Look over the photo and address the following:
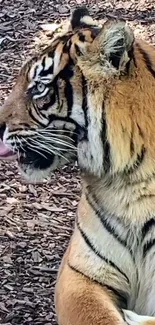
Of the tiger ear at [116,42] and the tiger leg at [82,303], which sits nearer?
the tiger ear at [116,42]

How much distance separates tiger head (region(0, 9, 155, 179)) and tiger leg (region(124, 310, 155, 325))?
52 cm

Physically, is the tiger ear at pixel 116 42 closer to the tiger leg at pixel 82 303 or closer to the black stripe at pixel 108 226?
the black stripe at pixel 108 226

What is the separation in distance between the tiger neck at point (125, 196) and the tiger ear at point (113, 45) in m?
0.42

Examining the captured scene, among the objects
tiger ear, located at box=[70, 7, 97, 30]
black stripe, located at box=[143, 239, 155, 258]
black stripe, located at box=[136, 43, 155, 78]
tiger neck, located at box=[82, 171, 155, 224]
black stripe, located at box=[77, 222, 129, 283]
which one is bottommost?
black stripe, located at box=[77, 222, 129, 283]

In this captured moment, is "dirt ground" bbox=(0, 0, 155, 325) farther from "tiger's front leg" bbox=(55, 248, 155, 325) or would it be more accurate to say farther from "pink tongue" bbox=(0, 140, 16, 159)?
"pink tongue" bbox=(0, 140, 16, 159)

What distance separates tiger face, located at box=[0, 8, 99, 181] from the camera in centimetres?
331

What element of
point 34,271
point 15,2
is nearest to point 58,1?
point 15,2

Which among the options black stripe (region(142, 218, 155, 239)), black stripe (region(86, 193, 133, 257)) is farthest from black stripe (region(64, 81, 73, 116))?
black stripe (region(142, 218, 155, 239))

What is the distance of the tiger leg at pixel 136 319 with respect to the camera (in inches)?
131

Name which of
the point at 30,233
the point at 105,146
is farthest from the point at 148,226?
the point at 30,233

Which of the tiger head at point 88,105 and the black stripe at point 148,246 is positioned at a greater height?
the tiger head at point 88,105

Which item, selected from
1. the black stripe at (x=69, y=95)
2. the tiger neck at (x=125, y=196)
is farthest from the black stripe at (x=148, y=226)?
the black stripe at (x=69, y=95)

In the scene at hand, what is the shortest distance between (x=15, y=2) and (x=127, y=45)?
14.1ft

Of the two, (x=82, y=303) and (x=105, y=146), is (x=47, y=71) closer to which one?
(x=105, y=146)
